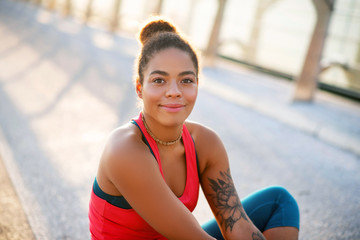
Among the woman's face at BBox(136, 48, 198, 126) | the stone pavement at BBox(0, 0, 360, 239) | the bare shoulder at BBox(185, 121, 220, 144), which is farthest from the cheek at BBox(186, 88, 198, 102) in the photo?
the stone pavement at BBox(0, 0, 360, 239)

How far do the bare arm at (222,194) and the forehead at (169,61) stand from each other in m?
0.48

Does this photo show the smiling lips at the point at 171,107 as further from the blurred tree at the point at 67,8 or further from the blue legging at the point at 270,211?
the blurred tree at the point at 67,8

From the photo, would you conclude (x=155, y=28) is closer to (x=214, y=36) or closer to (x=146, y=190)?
(x=146, y=190)

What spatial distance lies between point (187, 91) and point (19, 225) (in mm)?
1603

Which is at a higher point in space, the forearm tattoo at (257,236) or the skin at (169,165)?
the skin at (169,165)

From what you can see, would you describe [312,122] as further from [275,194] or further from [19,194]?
[19,194]

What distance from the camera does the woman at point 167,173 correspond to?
1.50 meters

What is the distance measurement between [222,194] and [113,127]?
9.64 feet

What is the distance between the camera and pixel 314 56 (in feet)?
23.2

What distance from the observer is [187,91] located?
1.73 meters

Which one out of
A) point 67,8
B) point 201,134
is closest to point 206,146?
point 201,134

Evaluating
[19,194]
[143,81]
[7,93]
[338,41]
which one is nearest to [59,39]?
[7,93]

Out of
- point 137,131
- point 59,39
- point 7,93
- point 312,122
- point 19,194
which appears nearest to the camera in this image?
point 137,131

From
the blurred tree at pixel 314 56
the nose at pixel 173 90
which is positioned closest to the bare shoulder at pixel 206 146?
the nose at pixel 173 90
